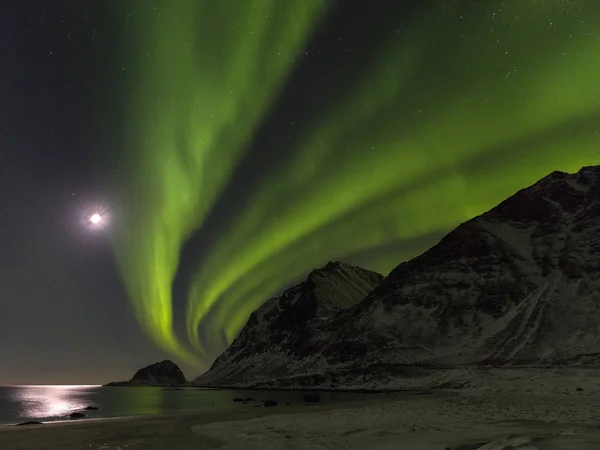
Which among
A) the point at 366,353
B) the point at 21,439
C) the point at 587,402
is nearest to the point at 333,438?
the point at 21,439

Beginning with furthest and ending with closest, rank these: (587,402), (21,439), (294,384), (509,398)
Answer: (294,384), (509,398), (587,402), (21,439)

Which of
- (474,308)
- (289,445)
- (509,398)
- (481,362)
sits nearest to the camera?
(289,445)

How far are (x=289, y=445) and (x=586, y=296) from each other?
180m

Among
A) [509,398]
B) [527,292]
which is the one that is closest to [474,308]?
[527,292]

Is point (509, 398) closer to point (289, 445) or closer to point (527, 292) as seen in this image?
point (289, 445)

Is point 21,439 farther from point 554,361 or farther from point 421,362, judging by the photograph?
point 421,362

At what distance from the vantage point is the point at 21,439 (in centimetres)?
2891

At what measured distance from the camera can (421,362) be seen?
6388 inches

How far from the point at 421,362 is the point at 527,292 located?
6391cm

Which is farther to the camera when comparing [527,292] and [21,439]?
[527,292]

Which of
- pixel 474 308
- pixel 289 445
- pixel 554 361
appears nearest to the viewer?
pixel 289 445

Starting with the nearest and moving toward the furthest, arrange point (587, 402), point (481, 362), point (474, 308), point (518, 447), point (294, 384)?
1. point (518, 447)
2. point (587, 402)
3. point (481, 362)
4. point (294, 384)
5. point (474, 308)

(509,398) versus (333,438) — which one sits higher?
(333,438)

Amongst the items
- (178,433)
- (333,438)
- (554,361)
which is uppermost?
(178,433)
